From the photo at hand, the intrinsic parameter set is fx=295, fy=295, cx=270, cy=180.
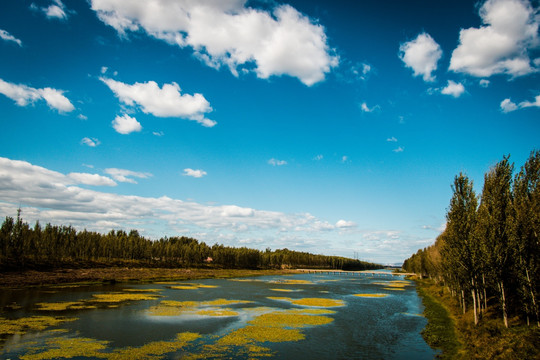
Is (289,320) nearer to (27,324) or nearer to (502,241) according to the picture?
(502,241)

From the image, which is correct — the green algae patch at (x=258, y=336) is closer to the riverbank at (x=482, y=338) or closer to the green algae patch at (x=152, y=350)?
the green algae patch at (x=152, y=350)

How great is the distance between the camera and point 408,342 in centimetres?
3575

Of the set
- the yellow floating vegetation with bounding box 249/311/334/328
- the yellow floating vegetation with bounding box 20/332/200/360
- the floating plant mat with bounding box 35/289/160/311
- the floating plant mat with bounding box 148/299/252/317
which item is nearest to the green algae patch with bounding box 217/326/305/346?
the yellow floating vegetation with bounding box 249/311/334/328

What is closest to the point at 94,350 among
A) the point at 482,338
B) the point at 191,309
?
the point at 191,309

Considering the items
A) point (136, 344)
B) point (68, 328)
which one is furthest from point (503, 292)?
point (68, 328)

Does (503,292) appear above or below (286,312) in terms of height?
above

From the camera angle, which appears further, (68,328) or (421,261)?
(421,261)

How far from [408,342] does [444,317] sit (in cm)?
1843

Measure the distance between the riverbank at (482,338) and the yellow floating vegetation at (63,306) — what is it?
170 feet

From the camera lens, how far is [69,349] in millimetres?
27500

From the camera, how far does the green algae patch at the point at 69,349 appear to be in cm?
2561

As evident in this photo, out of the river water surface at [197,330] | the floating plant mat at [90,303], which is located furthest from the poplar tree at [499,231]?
the floating plant mat at [90,303]

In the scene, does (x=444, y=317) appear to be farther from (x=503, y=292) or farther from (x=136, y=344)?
(x=136, y=344)

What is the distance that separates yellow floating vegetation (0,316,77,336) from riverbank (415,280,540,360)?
44.6 meters
